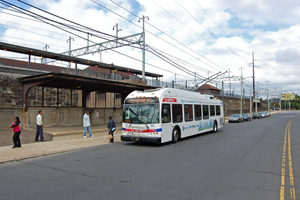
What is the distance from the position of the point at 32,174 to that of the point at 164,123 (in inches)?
263

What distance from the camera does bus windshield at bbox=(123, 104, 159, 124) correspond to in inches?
468

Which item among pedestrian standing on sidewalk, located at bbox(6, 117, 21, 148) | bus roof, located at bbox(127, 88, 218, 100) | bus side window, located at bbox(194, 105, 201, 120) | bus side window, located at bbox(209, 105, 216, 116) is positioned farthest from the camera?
bus side window, located at bbox(209, 105, 216, 116)

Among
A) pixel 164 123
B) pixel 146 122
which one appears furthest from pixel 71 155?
pixel 164 123

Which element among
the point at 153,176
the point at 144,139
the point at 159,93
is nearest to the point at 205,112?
the point at 159,93

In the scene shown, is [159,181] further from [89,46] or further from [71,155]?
[89,46]

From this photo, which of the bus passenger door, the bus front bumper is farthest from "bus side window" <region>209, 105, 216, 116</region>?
the bus front bumper

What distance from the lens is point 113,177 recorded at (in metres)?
6.43

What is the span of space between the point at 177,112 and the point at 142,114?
7.72ft

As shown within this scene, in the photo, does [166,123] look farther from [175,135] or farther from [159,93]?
[159,93]

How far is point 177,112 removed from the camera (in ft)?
44.1

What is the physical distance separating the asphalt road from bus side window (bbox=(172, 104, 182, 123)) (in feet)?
11.5

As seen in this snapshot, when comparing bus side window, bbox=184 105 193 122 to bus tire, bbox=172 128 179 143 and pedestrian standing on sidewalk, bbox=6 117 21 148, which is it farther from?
pedestrian standing on sidewalk, bbox=6 117 21 148

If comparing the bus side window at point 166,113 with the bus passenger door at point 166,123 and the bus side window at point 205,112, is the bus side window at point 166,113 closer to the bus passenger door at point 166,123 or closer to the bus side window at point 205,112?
the bus passenger door at point 166,123

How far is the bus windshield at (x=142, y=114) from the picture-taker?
39.0 feet
